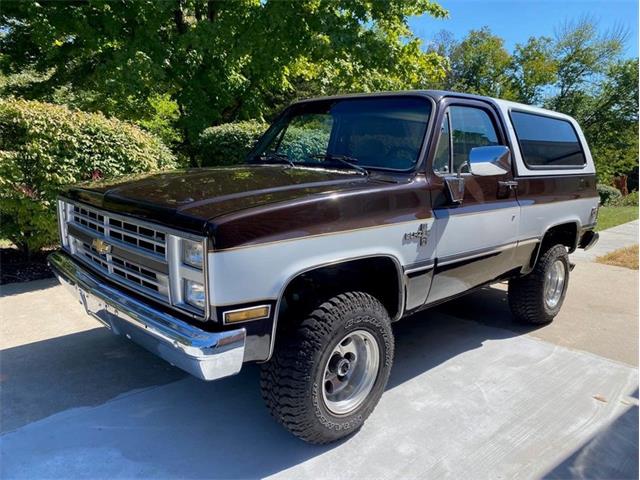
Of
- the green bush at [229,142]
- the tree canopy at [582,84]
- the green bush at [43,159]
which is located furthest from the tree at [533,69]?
the green bush at [43,159]

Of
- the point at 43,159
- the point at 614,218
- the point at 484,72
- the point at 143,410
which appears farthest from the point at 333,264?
the point at 484,72

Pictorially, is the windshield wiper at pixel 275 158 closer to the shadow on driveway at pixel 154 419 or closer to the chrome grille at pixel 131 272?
the chrome grille at pixel 131 272

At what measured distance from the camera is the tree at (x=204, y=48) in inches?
316

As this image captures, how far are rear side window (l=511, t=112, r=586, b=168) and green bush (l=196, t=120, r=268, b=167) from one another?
188 inches

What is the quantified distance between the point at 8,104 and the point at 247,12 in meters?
4.39

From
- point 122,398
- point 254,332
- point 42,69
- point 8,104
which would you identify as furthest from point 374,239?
point 42,69

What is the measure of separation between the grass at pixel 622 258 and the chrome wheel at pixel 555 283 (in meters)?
3.21

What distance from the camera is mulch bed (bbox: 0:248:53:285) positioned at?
569 cm

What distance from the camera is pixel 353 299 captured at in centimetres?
276

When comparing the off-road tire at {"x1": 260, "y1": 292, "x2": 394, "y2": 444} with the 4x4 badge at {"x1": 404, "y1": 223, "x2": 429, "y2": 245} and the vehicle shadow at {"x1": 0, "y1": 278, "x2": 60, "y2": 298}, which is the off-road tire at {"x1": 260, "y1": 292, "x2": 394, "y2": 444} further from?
the vehicle shadow at {"x1": 0, "y1": 278, "x2": 60, "y2": 298}

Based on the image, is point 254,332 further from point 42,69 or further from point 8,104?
point 42,69

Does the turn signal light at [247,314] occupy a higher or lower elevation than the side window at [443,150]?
lower

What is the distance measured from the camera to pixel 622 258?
7.83 metres

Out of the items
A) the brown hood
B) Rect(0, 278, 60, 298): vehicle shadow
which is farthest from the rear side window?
Rect(0, 278, 60, 298): vehicle shadow
